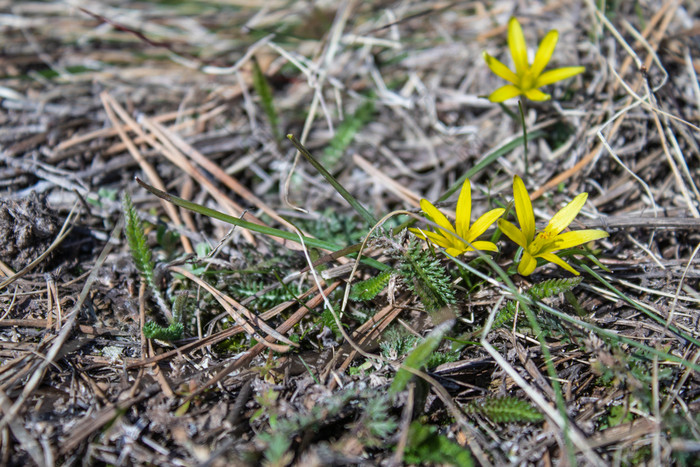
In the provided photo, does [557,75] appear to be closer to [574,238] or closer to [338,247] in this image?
[574,238]

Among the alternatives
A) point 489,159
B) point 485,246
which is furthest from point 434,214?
point 489,159

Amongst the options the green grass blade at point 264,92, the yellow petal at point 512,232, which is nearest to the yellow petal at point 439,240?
the yellow petal at point 512,232

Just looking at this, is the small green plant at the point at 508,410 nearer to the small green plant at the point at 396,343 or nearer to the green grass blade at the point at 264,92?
the small green plant at the point at 396,343

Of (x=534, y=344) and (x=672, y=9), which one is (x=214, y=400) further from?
(x=672, y=9)

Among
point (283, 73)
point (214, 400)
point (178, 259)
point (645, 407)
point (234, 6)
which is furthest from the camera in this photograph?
point (234, 6)

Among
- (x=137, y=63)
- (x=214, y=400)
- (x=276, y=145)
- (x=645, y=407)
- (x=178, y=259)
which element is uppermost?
(x=137, y=63)

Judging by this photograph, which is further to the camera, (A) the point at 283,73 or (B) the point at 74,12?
(B) the point at 74,12

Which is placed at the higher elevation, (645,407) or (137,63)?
(137,63)

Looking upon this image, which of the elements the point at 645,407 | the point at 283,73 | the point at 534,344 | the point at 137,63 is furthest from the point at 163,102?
the point at 645,407
